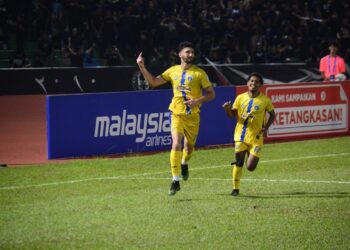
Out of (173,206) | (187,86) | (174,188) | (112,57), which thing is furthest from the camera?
(112,57)

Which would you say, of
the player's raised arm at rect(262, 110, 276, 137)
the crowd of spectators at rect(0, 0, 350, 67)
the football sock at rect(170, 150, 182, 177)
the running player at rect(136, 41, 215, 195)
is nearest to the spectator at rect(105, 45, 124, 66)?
the crowd of spectators at rect(0, 0, 350, 67)

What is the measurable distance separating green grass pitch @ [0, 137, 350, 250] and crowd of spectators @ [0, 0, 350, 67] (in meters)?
12.8

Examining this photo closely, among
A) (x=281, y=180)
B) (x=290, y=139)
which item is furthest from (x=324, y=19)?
(x=281, y=180)

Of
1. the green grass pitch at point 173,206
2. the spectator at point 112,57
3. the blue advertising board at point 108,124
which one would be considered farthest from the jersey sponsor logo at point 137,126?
the spectator at point 112,57

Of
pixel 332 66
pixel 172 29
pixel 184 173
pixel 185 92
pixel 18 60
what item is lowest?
pixel 18 60

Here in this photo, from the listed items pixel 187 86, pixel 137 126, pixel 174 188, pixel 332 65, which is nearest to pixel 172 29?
pixel 332 65

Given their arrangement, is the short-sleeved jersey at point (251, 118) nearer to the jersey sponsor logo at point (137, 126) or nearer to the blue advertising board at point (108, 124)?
the blue advertising board at point (108, 124)

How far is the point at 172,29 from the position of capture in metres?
31.8

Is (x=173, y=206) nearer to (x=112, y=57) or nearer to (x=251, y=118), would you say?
(x=251, y=118)

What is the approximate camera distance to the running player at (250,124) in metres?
12.9

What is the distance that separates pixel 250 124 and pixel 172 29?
19299 millimetres

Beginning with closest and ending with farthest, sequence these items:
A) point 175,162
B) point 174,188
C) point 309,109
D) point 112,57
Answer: point 174,188, point 175,162, point 309,109, point 112,57

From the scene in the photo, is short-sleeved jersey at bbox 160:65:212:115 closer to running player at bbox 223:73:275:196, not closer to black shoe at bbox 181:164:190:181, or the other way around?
running player at bbox 223:73:275:196

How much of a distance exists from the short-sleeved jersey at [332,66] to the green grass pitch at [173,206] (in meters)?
7.52
